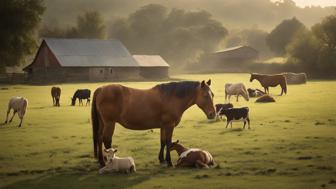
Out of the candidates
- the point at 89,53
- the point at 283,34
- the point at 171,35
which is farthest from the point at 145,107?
the point at 171,35

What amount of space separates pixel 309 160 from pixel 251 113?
1217 centimetres

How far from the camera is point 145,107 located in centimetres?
1230

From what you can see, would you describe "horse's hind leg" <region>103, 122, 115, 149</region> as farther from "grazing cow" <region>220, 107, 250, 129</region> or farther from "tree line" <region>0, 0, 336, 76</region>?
"tree line" <region>0, 0, 336, 76</region>

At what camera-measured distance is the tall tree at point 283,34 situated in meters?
104

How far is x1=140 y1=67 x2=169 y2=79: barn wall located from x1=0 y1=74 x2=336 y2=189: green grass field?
52.7m

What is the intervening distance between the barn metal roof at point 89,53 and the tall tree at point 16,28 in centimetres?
699

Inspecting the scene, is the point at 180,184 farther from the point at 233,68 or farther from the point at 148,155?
the point at 233,68

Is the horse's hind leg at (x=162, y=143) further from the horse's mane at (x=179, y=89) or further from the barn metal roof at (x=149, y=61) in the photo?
the barn metal roof at (x=149, y=61)

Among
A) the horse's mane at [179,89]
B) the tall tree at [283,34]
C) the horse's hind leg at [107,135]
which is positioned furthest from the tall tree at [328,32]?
the horse's hind leg at [107,135]

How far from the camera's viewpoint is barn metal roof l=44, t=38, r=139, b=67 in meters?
68.2

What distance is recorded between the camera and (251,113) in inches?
967

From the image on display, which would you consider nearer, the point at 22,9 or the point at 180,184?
the point at 180,184

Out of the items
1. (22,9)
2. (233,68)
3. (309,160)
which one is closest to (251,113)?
(309,160)

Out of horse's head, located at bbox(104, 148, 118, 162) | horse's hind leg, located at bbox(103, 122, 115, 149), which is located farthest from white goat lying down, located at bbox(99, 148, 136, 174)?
horse's hind leg, located at bbox(103, 122, 115, 149)
